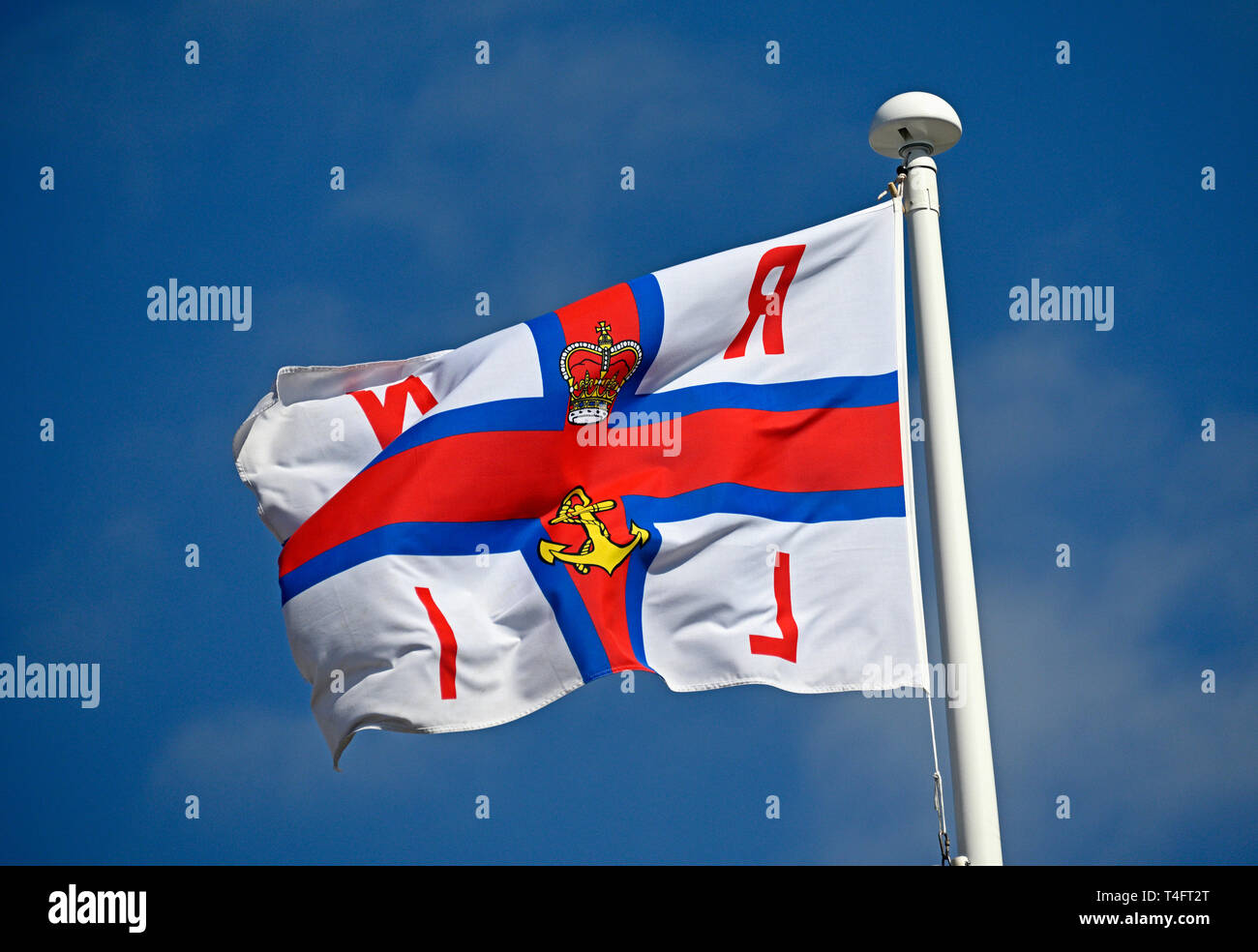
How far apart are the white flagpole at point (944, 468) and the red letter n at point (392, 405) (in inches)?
165

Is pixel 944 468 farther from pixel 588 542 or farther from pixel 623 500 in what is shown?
pixel 588 542

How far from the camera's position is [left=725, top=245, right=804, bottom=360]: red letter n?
41.2ft

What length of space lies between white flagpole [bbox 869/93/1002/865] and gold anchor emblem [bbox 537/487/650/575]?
248cm

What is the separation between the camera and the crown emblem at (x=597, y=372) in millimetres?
12992

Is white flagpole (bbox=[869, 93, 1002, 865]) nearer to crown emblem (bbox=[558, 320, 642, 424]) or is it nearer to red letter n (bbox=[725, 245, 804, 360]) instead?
red letter n (bbox=[725, 245, 804, 360])

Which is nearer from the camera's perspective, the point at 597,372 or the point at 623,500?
the point at 623,500

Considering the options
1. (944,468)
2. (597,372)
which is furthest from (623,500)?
(944,468)

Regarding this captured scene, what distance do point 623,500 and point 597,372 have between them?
1114 millimetres

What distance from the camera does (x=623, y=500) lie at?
12.6m

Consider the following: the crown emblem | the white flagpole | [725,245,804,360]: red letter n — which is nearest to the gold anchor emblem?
the crown emblem

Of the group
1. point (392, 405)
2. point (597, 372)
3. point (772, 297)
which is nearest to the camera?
point (772, 297)

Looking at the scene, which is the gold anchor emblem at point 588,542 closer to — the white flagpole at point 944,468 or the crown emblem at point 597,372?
the crown emblem at point 597,372
